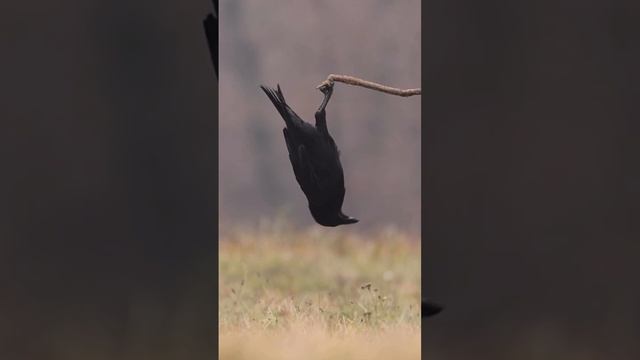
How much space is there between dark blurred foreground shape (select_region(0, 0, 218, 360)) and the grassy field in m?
0.10

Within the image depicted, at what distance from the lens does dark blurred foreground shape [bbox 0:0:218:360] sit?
230 cm

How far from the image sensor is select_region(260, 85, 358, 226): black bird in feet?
7.92

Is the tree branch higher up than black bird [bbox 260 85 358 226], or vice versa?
the tree branch

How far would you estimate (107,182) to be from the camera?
Result: 2.34 metres
